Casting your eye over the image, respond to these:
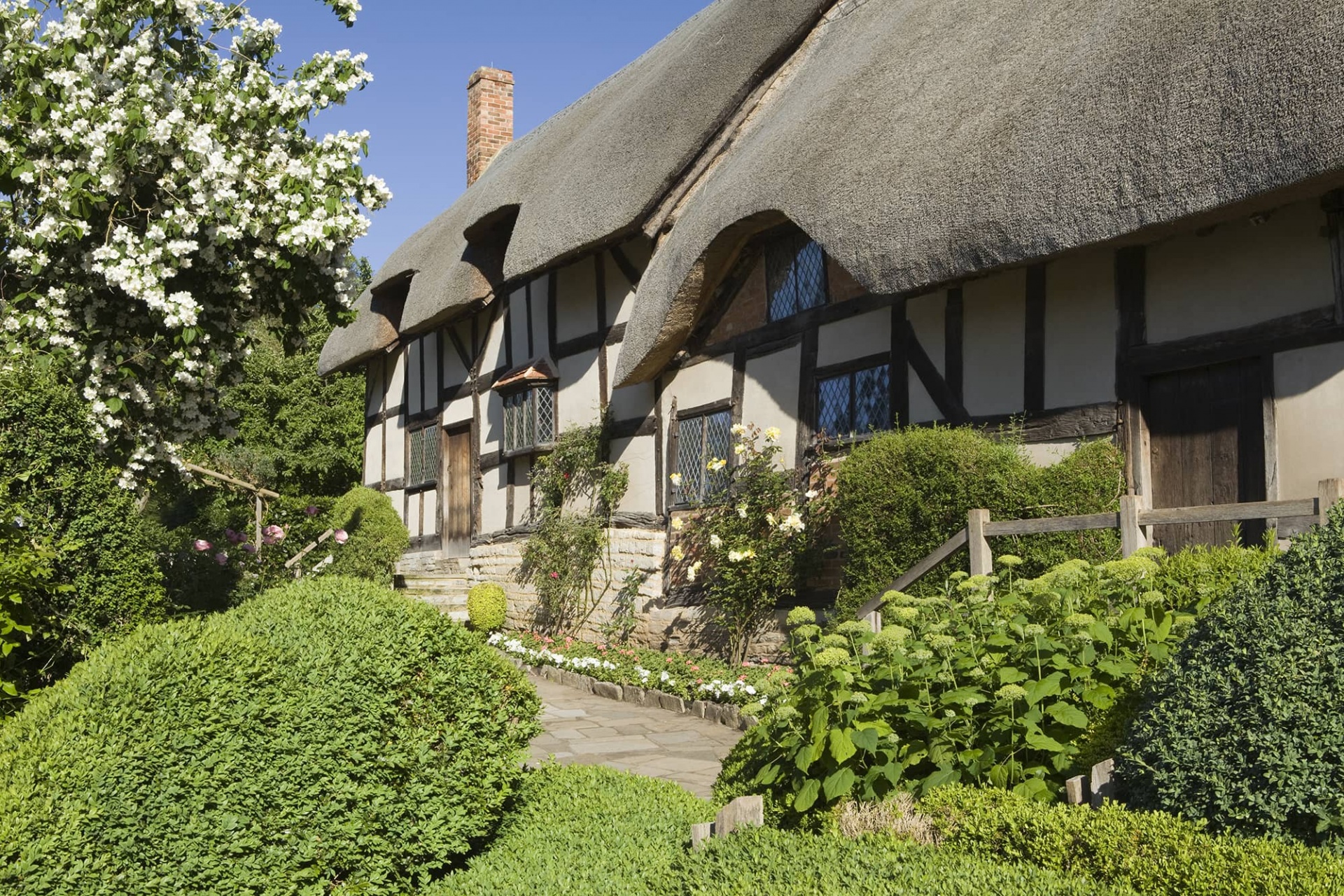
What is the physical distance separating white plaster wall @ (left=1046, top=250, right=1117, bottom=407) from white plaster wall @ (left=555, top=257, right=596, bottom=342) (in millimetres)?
6100

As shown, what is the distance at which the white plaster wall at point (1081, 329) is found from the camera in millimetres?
7020

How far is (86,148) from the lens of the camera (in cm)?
583

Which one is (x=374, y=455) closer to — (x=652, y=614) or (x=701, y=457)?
(x=652, y=614)

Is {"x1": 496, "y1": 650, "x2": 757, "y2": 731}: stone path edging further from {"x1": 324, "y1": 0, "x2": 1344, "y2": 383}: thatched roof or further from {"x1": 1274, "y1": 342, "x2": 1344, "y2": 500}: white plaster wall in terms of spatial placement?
{"x1": 1274, "y1": 342, "x2": 1344, "y2": 500}: white plaster wall

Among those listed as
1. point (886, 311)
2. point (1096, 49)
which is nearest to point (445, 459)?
point (886, 311)

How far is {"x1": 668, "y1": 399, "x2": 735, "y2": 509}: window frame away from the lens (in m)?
10.2

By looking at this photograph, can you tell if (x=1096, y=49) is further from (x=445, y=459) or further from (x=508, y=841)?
(x=445, y=459)

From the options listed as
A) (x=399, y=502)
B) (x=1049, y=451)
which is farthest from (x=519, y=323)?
→ (x=1049, y=451)

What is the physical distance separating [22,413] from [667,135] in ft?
22.7

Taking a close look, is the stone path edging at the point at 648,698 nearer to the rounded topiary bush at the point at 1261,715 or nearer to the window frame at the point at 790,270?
the window frame at the point at 790,270

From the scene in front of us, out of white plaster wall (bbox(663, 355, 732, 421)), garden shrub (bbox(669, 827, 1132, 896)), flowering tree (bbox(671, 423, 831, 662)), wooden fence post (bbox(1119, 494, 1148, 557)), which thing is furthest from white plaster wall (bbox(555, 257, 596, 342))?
garden shrub (bbox(669, 827, 1132, 896))

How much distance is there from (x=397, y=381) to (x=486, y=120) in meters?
5.12

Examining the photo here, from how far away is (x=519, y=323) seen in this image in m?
14.1

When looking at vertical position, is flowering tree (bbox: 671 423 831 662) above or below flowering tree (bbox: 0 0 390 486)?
below
